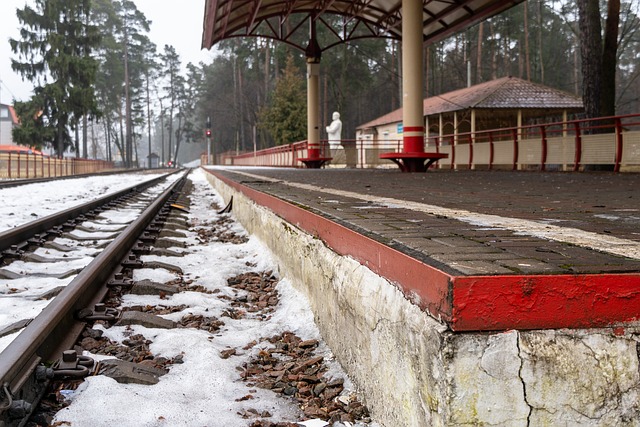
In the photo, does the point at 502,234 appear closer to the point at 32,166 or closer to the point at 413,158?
the point at 413,158

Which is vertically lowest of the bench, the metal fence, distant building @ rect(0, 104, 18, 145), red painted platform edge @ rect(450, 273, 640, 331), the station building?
red painted platform edge @ rect(450, 273, 640, 331)

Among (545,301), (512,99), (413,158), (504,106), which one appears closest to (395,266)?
(545,301)

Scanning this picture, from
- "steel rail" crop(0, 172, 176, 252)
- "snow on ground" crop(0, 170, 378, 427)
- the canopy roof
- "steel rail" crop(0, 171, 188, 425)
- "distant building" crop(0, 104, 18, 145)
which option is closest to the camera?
"steel rail" crop(0, 171, 188, 425)

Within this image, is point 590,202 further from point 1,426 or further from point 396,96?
point 396,96

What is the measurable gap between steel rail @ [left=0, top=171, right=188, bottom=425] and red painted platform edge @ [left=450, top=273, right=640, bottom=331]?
151 cm

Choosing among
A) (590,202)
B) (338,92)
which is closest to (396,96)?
(338,92)

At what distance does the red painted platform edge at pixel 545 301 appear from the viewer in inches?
62.7

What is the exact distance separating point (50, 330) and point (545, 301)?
2.18m

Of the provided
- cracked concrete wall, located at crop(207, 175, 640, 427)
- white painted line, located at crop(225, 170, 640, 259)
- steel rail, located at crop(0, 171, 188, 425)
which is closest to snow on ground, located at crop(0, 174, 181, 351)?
steel rail, located at crop(0, 171, 188, 425)

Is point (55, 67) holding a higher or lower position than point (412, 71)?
higher

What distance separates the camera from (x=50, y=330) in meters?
2.67

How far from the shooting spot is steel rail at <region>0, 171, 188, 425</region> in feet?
6.87

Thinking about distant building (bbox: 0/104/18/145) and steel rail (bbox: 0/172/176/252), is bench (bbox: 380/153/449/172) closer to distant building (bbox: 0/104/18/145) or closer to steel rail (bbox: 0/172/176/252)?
steel rail (bbox: 0/172/176/252)

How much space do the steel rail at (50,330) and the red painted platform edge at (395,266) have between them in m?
1.38
